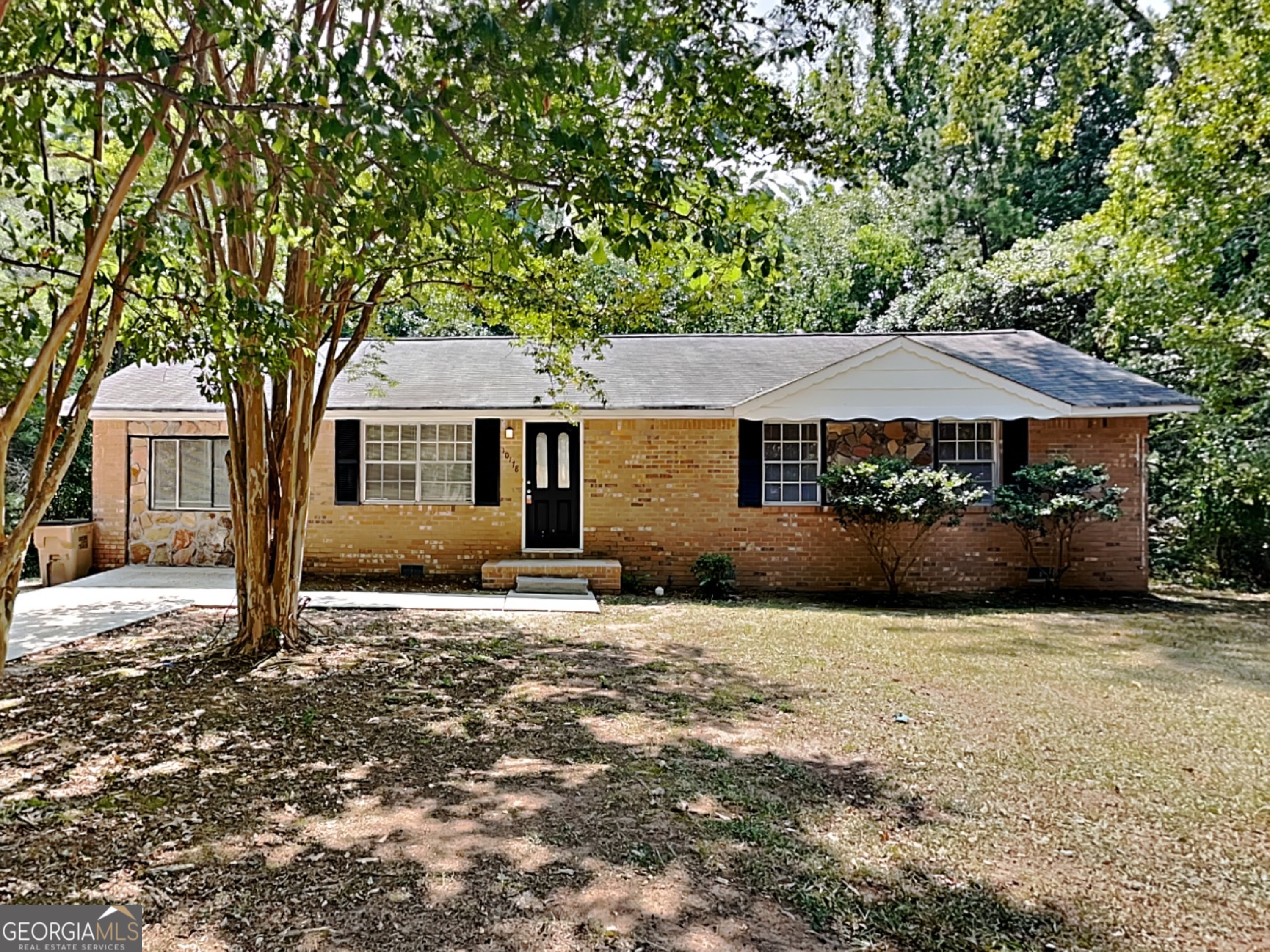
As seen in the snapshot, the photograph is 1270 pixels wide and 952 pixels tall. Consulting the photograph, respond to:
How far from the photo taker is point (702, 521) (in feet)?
38.7

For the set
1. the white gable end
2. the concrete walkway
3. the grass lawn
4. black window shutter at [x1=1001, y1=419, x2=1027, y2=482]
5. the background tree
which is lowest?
the grass lawn

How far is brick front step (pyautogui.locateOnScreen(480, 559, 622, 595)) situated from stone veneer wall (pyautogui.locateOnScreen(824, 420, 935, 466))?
3.68 meters

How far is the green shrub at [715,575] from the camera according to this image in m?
11.1

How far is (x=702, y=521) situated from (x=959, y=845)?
8.40 meters

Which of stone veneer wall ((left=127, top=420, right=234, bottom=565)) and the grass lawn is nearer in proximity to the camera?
the grass lawn

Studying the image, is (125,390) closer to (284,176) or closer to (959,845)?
(284,176)

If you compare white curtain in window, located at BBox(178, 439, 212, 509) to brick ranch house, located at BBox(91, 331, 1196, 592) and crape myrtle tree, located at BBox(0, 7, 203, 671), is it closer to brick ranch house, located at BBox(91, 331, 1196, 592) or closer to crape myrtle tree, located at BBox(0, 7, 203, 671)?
brick ranch house, located at BBox(91, 331, 1196, 592)

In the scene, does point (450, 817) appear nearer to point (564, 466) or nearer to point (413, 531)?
point (564, 466)

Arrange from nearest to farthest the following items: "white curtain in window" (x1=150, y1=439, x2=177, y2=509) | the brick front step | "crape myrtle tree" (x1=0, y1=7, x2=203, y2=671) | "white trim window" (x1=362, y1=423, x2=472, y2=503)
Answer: "crape myrtle tree" (x1=0, y1=7, x2=203, y2=671)
the brick front step
"white trim window" (x1=362, y1=423, x2=472, y2=503)
"white curtain in window" (x1=150, y1=439, x2=177, y2=509)

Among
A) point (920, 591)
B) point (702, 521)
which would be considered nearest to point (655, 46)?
point (702, 521)

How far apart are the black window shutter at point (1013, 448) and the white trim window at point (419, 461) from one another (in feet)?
26.3

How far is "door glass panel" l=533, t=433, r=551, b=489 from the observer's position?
39.6ft

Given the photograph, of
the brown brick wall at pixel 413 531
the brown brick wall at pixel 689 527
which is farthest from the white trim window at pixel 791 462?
the brown brick wall at pixel 413 531

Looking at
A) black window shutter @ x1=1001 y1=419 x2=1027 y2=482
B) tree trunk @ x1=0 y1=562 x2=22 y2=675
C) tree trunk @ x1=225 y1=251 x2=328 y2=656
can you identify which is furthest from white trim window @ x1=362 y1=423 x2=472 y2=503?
tree trunk @ x1=0 y1=562 x2=22 y2=675
